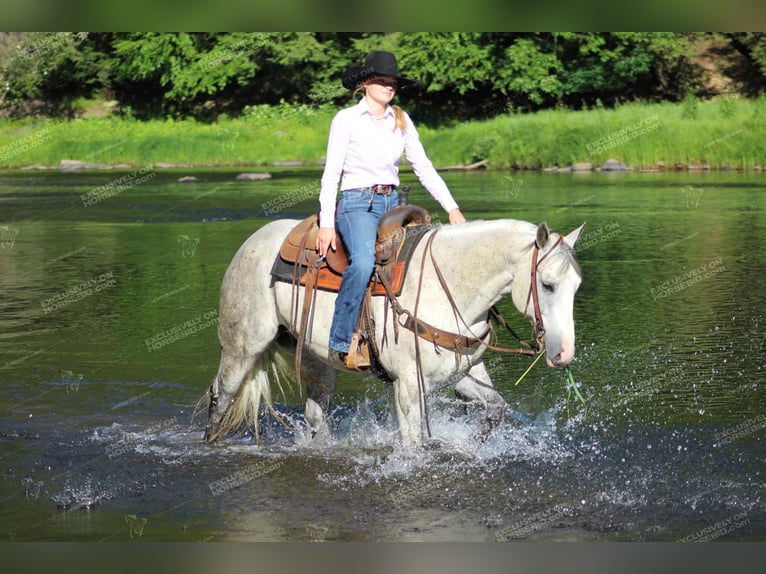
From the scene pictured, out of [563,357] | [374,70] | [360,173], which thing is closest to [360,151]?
[360,173]

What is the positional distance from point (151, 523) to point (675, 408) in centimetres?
462

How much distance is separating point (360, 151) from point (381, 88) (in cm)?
45

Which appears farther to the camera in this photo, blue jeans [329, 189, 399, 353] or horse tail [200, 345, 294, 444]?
horse tail [200, 345, 294, 444]

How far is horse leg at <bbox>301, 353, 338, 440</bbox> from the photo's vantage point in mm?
8656

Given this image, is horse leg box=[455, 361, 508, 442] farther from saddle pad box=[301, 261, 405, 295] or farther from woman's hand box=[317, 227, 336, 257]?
woman's hand box=[317, 227, 336, 257]

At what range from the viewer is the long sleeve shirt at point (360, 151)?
7564 millimetres

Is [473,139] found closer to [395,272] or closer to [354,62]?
[354,62]

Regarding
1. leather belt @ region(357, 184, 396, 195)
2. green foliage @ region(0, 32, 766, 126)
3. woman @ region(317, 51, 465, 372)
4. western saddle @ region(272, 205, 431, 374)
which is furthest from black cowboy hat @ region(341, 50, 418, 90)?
green foliage @ region(0, 32, 766, 126)

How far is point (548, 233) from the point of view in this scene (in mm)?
6836

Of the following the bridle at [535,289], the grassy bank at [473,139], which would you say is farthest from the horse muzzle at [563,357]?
the grassy bank at [473,139]

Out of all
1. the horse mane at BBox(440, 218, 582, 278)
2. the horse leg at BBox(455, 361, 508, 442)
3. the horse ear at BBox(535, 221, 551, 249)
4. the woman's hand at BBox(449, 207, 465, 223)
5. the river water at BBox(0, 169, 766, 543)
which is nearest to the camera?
the horse ear at BBox(535, 221, 551, 249)

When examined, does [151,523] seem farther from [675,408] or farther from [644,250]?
[644,250]

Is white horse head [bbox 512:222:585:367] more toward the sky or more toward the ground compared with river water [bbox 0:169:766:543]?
more toward the sky

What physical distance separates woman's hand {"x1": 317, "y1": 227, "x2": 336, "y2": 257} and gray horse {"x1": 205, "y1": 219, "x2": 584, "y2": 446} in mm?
387
